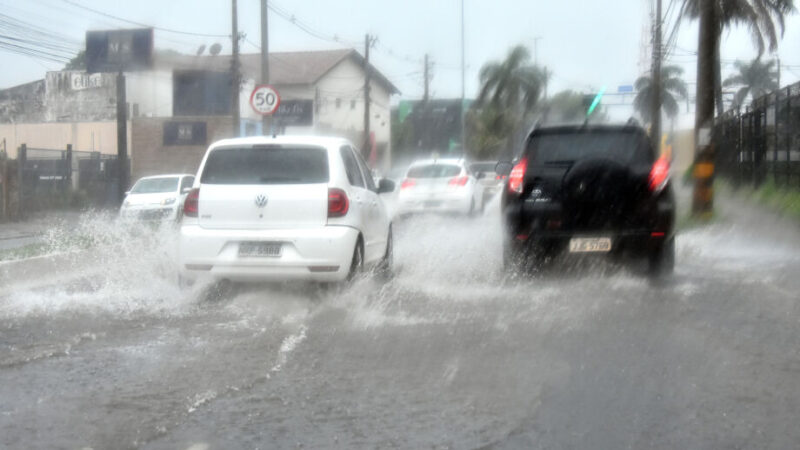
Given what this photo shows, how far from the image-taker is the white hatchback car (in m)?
8.78

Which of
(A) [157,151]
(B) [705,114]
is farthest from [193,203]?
(A) [157,151]

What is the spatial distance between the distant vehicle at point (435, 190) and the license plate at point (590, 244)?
10906mm

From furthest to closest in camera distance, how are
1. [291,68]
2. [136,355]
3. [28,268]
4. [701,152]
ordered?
[291,68] → [701,152] → [28,268] → [136,355]

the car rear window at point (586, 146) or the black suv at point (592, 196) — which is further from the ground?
the car rear window at point (586, 146)

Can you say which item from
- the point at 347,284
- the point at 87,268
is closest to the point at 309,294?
the point at 347,284

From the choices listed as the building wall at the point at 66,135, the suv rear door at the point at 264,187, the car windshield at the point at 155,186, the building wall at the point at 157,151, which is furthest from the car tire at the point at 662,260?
the building wall at the point at 66,135

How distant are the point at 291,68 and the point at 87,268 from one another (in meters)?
43.4

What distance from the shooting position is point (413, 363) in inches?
250

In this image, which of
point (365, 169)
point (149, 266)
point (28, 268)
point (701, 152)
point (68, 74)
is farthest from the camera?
point (68, 74)

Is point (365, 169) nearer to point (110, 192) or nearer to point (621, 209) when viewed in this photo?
point (621, 209)

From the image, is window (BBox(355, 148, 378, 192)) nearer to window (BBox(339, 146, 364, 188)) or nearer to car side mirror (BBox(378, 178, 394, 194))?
car side mirror (BBox(378, 178, 394, 194))

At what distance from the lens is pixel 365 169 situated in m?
10.8

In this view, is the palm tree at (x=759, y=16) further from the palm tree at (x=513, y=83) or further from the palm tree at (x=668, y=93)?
the palm tree at (x=513, y=83)

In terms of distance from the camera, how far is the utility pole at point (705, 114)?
1725cm
